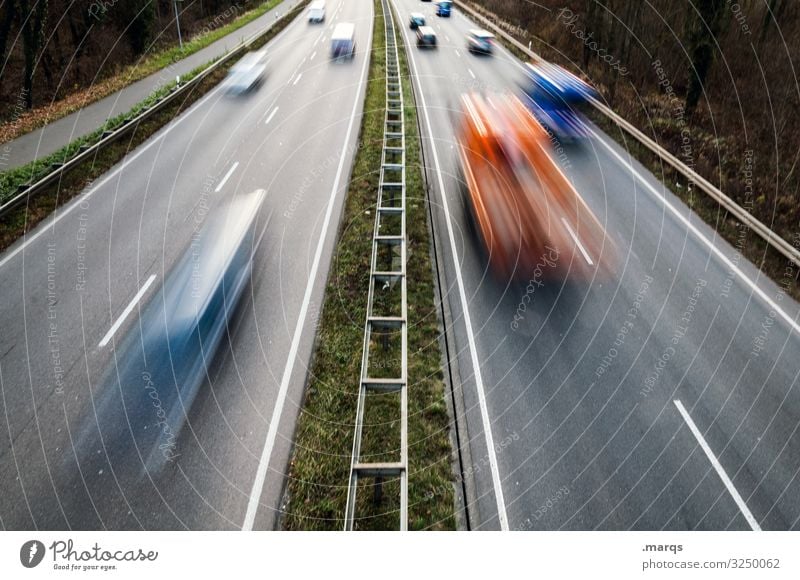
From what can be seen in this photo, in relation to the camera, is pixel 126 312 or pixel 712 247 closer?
pixel 126 312

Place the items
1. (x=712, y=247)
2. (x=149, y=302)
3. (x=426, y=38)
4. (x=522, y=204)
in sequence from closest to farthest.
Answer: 1. (x=149, y=302)
2. (x=712, y=247)
3. (x=522, y=204)
4. (x=426, y=38)

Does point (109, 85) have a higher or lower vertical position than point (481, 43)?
lower

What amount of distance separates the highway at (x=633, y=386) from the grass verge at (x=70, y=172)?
12087 mm

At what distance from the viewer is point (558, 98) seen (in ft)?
72.9

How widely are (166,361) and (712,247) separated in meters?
14.0

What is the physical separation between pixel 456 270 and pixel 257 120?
546 inches

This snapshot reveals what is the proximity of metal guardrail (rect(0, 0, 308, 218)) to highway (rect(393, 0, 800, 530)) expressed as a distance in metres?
12.7

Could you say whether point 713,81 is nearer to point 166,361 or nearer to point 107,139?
point 166,361

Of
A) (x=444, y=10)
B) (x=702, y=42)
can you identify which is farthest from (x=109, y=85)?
(x=444, y=10)

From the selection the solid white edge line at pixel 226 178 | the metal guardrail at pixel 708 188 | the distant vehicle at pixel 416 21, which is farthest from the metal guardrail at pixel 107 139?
the metal guardrail at pixel 708 188

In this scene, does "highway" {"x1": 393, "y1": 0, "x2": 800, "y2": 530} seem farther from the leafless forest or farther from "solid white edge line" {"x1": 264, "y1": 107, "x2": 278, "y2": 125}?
"solid white edge line" {"x1": 264, "y1": 107, "x2": 278, "y2": 125}
